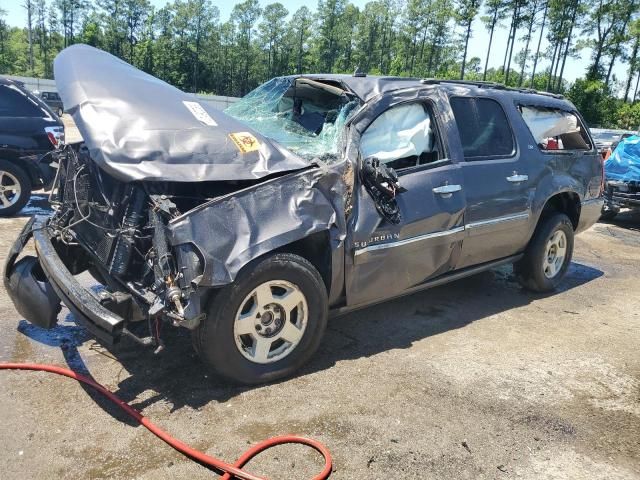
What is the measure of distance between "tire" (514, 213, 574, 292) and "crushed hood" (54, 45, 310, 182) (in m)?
2.91

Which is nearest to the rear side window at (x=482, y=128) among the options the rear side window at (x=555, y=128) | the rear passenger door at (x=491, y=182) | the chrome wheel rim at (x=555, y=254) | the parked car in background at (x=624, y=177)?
the rear passenger door at (x=491, y=182)

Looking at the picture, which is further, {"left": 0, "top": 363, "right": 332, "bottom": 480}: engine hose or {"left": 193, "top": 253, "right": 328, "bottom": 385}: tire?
{"left": 193, "top": 253, "right": 328, "bottom": 385}: tire

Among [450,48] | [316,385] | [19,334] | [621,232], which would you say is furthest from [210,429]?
[450,48]

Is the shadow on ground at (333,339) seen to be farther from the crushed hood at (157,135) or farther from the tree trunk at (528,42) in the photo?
the tree trunk at (528,42)

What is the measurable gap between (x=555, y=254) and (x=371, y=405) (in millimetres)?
3242

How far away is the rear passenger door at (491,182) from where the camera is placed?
4.30 metres

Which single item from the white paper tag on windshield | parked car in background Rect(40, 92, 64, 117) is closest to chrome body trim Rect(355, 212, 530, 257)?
the white paper tag on windshield

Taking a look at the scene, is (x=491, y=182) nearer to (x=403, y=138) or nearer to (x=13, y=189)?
(x=403, y=138)

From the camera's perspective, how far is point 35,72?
228ft

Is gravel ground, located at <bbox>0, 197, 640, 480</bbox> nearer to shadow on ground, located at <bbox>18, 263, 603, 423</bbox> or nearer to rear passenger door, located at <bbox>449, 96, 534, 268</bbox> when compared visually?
shadow on ground, located at <bbox>18, 263, 603, 423</bbox>

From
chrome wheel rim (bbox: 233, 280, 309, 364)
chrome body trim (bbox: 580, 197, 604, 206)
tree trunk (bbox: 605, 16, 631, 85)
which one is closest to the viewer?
chrome wheel rim (bbox: 233, 280, 309, 364)

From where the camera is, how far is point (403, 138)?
398 centimetres

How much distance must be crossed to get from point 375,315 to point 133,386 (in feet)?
6.87

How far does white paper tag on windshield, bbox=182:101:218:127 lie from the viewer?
3.35 metres
